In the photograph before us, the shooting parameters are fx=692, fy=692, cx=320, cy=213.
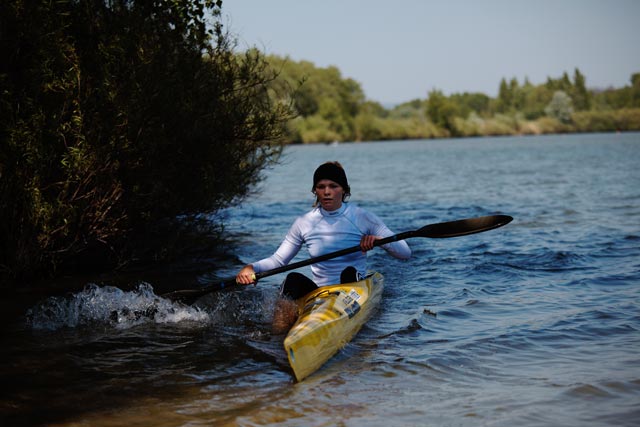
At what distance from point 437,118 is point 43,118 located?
123 metres

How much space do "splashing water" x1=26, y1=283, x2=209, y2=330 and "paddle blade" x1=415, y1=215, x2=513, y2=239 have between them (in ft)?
9.25

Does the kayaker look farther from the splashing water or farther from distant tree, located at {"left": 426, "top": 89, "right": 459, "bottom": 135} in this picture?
distant tree, located at {"left": 426, "top": 89, "right": 459, "bottom": 135}

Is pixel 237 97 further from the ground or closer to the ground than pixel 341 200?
A: further from the ground

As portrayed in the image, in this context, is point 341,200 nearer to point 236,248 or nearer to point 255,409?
point 255,409

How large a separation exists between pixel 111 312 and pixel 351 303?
3.08 m

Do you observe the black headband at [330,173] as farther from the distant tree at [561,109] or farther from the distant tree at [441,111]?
the distant tree at [561,109]

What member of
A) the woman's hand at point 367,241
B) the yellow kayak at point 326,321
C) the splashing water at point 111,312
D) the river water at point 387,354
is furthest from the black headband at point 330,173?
the splashing water at point 111,312

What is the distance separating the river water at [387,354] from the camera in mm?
5160

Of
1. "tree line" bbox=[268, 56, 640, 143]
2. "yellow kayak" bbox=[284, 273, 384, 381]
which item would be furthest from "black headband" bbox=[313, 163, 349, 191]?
"tree line" bbox=[268, 56, 640, 143]

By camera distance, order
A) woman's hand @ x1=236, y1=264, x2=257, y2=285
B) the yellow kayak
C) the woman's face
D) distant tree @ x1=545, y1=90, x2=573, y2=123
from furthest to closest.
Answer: distant tree @ x1=545, y1=90, x2=573, y2=123 < the woman's face < woman's hand @ x1=236, y1=264, x2=257, y2=285 < the yellow kayak

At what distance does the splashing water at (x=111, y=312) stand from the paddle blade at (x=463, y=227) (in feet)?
9.25

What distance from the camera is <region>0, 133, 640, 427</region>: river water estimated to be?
5.16 meters

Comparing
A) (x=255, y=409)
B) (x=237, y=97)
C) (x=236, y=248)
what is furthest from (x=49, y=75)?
(x=236, y=248)

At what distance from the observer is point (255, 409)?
524 cm
